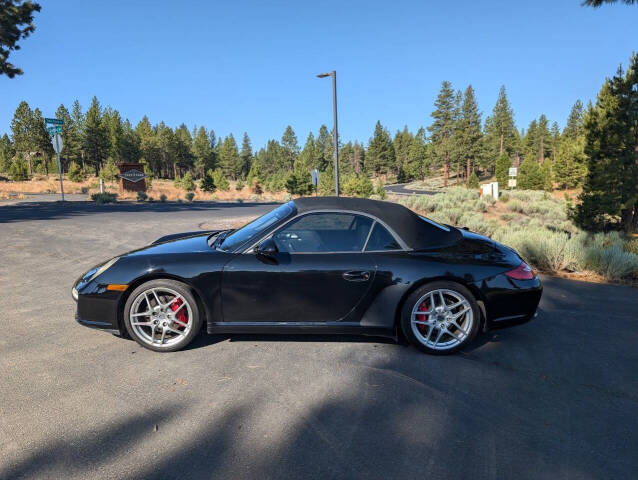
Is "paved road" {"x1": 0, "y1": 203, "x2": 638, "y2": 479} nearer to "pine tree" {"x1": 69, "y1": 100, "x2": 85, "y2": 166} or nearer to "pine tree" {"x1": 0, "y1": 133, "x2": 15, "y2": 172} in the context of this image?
"pine tree" {"x1": 69, "y1": 100, "x2": 85, "y2": 166}

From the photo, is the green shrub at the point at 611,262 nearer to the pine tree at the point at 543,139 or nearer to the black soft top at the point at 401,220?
the black soft top at the point at 401,220

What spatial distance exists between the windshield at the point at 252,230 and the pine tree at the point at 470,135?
A: 253 feet

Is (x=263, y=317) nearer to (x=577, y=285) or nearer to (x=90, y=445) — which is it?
(x=90, y=445)

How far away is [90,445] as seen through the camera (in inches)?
93.8

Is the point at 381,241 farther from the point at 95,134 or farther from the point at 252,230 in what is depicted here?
the point at 95,134

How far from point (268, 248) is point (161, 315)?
3.82ft

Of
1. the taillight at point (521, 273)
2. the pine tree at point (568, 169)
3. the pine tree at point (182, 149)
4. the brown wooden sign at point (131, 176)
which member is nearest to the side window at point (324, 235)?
the taillight at point (521, 273)

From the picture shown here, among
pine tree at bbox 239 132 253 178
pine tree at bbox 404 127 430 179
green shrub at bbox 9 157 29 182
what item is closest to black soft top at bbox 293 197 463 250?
green shrub at bbox 9 157 29 182

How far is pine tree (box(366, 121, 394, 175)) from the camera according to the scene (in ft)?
341

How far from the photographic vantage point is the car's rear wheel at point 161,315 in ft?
12.0

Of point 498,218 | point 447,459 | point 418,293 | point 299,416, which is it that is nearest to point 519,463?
point 447,459

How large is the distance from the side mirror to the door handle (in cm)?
67

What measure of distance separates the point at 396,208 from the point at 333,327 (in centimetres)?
141

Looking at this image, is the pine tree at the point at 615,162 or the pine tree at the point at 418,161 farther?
the pine tree at the point at 418,161
